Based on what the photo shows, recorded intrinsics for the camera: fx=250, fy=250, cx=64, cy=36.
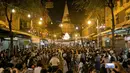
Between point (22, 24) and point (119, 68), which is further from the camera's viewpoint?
point (22, 24)

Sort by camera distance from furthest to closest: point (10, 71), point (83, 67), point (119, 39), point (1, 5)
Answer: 1. point (119, 39)
2. point (1, 5)
3. point (83, 67)
4. point (10, 71)

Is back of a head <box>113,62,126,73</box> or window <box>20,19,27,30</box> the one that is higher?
window <box>20,19,27,30</box>

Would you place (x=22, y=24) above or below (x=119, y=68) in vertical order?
above

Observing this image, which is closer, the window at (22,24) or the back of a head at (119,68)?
the back of a head at (119,68)

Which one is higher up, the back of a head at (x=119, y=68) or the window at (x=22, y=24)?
the window at (x=22, y=24)

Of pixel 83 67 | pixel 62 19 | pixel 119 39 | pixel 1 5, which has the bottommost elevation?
pixel 83 67

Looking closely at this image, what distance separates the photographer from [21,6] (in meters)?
25.9

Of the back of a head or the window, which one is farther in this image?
the window

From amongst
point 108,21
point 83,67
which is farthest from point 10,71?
point 108,21

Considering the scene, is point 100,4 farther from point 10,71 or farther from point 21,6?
point 10,71

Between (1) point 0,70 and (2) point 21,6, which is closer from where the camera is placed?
(1) point 0,70

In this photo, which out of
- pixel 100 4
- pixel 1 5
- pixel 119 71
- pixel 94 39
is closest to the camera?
pixel 119 71

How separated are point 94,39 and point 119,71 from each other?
3445cm

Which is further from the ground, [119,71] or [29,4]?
[29,4]
